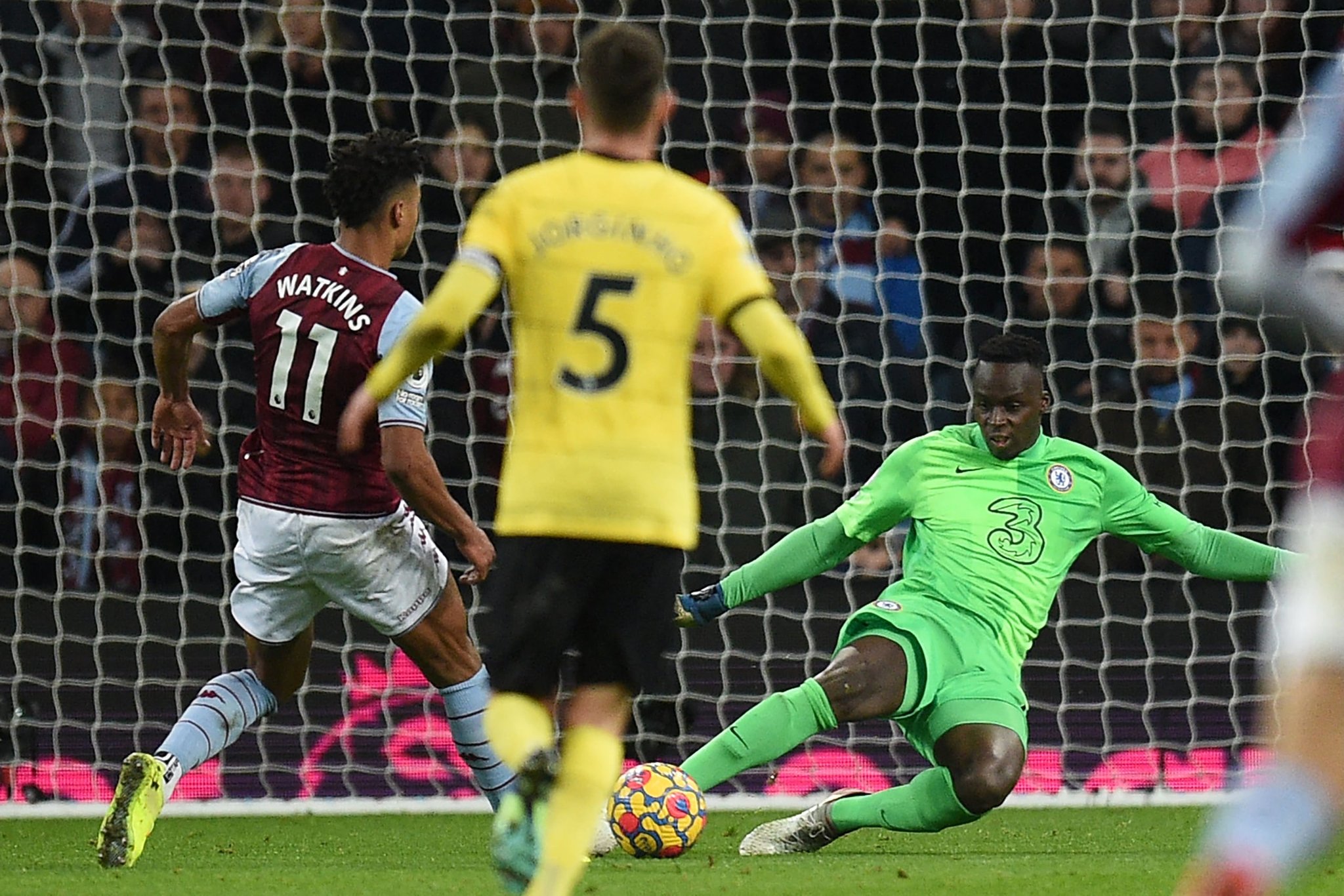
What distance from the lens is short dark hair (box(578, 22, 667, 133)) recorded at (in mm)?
3541

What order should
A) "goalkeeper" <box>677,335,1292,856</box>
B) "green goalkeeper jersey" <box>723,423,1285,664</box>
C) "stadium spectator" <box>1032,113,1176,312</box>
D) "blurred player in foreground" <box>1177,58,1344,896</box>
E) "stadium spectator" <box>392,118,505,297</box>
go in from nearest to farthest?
"blurred player in foreground" <box>1177,58,1344,896</box> < "goalkeeper" <box>677,335,1292,856</box> < "green goalkeeper jersey" <box>723,423,1285,664</box> < "stadium spectator" <box>392,118,505,297</box> < "stadium spectator" <box>1032,113,1176,312</box>

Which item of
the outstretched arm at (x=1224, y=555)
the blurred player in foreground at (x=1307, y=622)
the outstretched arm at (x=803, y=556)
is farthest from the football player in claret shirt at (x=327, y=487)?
the blurred player in foreground at (x=1307, y=622)

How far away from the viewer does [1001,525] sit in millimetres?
5668

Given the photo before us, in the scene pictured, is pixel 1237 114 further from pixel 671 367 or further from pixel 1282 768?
pixel 1282 768

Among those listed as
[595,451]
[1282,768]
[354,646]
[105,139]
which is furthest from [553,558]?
[105,139]

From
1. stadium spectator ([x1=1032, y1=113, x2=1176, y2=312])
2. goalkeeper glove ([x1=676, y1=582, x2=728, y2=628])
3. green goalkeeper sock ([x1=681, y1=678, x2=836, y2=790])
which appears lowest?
green goalkeeper sock ([x1=681, y1=678, x2=836, y2=790])

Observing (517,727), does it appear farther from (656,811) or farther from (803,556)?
(803,556)

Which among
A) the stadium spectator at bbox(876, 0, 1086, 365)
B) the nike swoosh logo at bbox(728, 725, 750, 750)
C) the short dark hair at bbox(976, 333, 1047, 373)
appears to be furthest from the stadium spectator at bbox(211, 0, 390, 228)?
the nike swoosh logo at bbox(728, 725, 750, 750)

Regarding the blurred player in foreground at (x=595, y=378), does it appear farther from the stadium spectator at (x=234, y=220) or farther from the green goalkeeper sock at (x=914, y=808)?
the stadium spectator at (x=234, y=220)

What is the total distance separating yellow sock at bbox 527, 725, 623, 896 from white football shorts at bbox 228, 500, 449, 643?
1.78m

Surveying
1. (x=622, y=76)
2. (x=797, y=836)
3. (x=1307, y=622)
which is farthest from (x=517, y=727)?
(x=797, y=836)

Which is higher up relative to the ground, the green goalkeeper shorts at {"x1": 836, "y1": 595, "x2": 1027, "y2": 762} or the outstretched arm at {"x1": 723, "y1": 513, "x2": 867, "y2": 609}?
the outstretched arm at {"x1": 723, "y1": 513, "x2": 867, "y2": 609}

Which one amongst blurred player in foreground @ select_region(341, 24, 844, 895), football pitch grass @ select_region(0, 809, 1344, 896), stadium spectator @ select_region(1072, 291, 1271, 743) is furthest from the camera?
stadium spectator @ select_region(1072, 291, 1271, 743)

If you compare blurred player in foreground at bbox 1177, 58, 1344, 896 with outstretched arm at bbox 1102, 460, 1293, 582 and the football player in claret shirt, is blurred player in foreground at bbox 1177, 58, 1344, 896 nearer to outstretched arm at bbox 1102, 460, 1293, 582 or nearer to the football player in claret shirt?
the football player in claret shirt
